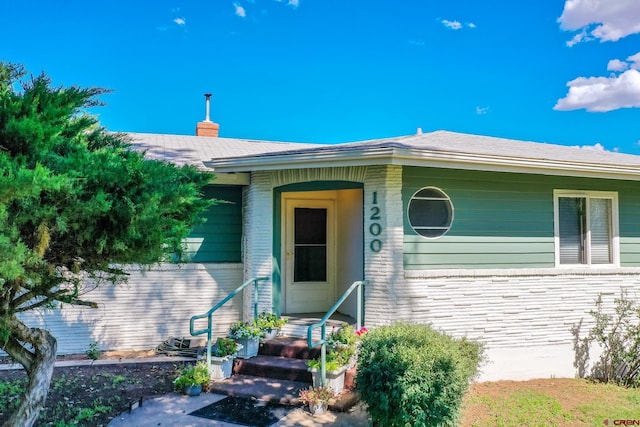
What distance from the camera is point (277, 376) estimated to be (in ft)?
18.7

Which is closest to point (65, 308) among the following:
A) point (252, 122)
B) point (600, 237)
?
point (600, 237)

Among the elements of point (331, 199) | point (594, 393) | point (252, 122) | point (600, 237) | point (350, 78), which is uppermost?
point (350, 78)

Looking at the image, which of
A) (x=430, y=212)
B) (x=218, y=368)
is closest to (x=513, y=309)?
(x=430, y=212)

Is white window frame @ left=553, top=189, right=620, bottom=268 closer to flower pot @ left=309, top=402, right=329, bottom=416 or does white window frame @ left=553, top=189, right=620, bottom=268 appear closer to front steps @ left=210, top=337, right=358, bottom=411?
front steps @ left=210, top=337, right=358, bottom=411

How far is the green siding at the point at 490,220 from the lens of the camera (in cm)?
622

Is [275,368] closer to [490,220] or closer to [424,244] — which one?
[424,244]

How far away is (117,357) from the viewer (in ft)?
23.1

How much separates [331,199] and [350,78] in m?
11.4

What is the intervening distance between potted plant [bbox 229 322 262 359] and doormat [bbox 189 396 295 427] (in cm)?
85

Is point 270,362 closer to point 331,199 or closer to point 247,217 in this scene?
point 247,217

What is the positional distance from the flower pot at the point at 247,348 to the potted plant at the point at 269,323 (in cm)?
23

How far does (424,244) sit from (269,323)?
2.50 m

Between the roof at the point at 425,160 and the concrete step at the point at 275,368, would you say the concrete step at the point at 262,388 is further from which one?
the roof at the point at 425,160

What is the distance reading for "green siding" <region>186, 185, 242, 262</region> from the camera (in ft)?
25.4
